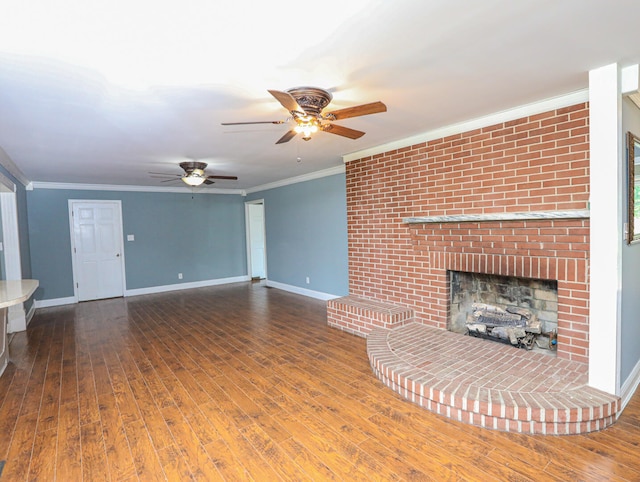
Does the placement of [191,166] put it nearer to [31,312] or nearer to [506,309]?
[31,312]

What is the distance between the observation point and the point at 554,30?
5.56ft

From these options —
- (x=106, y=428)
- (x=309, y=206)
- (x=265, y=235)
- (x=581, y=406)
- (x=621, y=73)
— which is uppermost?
(x=621, y=73)

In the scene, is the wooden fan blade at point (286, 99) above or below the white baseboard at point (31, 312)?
above

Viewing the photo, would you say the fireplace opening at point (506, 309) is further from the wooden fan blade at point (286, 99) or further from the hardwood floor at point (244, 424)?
the wooden fan blade at point (286, 99)

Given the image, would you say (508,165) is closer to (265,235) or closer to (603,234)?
(603,234)

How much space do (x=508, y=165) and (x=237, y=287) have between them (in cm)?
593

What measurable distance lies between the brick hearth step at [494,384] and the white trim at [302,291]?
104 inches

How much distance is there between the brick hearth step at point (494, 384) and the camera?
82.2 inches

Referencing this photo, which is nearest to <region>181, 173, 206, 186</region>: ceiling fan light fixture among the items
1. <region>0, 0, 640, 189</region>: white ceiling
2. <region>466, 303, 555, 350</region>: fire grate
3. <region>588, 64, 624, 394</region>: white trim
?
<region>0, 0, 640, 189</region>: white ceiling

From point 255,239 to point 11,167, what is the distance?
4.79 metres

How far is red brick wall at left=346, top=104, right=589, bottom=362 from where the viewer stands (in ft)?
8.57

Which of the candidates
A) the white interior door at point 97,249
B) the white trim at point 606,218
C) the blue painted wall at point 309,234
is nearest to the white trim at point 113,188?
the white interior door at point 97,249

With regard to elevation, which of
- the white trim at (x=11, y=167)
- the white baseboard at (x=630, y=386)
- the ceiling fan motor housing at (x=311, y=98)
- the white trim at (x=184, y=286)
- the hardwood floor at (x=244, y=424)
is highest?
the white trim at (x=11, y=167)

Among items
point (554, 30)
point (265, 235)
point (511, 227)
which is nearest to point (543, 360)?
point (511, 227)
